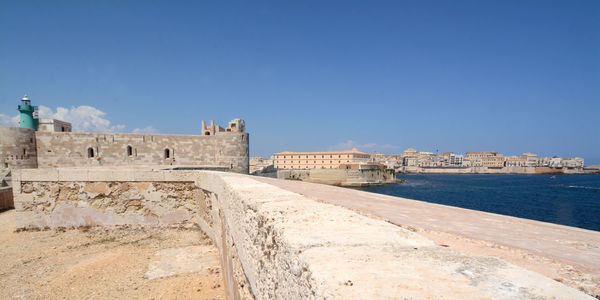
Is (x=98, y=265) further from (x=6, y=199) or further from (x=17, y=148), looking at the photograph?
(x=17, y=148)

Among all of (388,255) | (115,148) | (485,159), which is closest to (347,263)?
(388,255)

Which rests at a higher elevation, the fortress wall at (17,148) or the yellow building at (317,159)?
the fortress wall at (17,148)

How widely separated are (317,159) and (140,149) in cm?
5963

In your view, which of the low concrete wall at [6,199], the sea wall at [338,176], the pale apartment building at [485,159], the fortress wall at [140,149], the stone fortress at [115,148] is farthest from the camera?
the pale apartment building at [485,159]

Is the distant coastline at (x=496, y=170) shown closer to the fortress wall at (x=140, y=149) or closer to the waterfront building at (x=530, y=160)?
the waterfront building at (x=530, y=160)

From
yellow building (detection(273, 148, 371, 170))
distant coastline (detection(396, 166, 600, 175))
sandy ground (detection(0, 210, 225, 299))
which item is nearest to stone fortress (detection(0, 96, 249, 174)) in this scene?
sandy ground (detection(0, 210, 225, 299))

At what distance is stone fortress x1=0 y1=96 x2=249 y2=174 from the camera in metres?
15.8

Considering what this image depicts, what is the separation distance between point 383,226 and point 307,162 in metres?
74.9

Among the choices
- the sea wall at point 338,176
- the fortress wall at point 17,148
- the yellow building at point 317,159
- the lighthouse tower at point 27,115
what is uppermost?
the lighthouse tower at point 27,115

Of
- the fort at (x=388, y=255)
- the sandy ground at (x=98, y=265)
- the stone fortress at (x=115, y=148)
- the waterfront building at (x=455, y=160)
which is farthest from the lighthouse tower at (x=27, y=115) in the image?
the waterfront building at (x=455, y=160)

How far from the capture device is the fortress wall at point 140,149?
17.1 meters

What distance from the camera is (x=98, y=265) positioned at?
3.99 meters

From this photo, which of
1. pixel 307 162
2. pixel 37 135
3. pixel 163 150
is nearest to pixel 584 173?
pixel 307 162

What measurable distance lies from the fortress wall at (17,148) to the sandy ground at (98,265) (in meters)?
14.5
